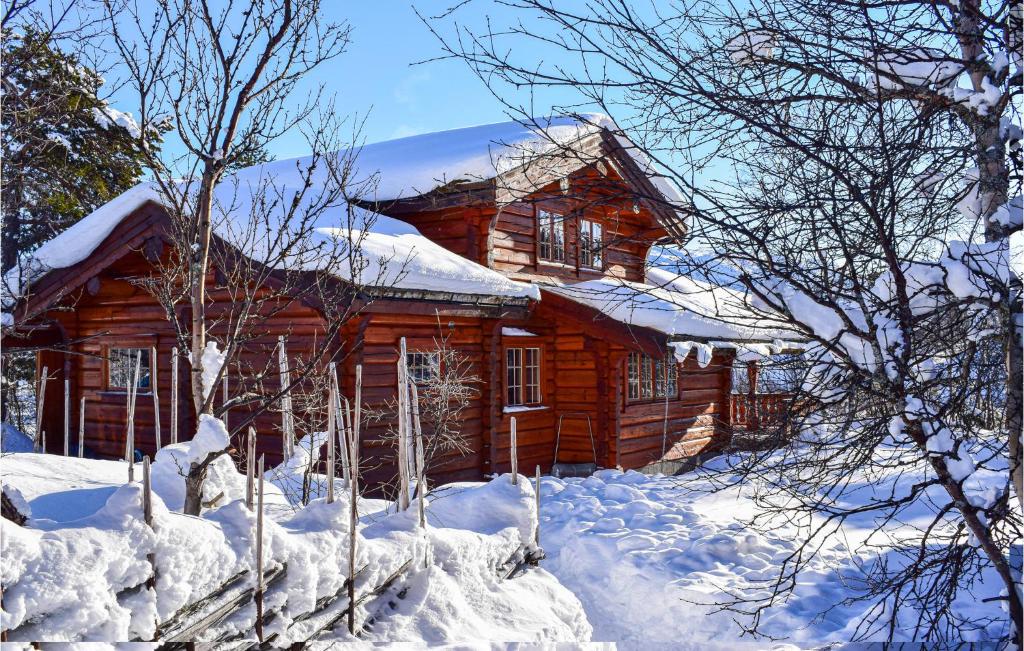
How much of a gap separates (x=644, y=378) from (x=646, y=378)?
0.22 ft

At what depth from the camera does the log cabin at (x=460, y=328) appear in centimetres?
1002

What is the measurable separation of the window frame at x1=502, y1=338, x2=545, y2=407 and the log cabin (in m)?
0.02

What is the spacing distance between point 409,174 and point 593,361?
15.0ft

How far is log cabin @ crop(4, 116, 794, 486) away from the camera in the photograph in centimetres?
1002

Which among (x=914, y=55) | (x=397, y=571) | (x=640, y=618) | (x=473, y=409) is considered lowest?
(x=640, y=618)

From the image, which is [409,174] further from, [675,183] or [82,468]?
[675,183]

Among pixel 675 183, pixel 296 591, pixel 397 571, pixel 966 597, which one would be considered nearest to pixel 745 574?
pixel 966 597

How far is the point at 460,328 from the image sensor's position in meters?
11.4

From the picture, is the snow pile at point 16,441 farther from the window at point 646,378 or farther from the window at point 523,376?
the window at point 646,378

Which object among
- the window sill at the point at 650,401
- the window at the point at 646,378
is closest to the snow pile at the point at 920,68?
the window at the point at 646,378

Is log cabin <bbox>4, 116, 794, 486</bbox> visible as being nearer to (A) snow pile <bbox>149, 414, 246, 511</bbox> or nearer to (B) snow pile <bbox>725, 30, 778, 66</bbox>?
(A) snow pile <bbox>149, 414, 246, 511</bbox>

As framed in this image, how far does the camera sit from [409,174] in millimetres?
12930

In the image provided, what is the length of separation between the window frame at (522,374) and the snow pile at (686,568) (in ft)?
6.88

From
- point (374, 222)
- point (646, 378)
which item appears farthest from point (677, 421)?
point (374, 222)
